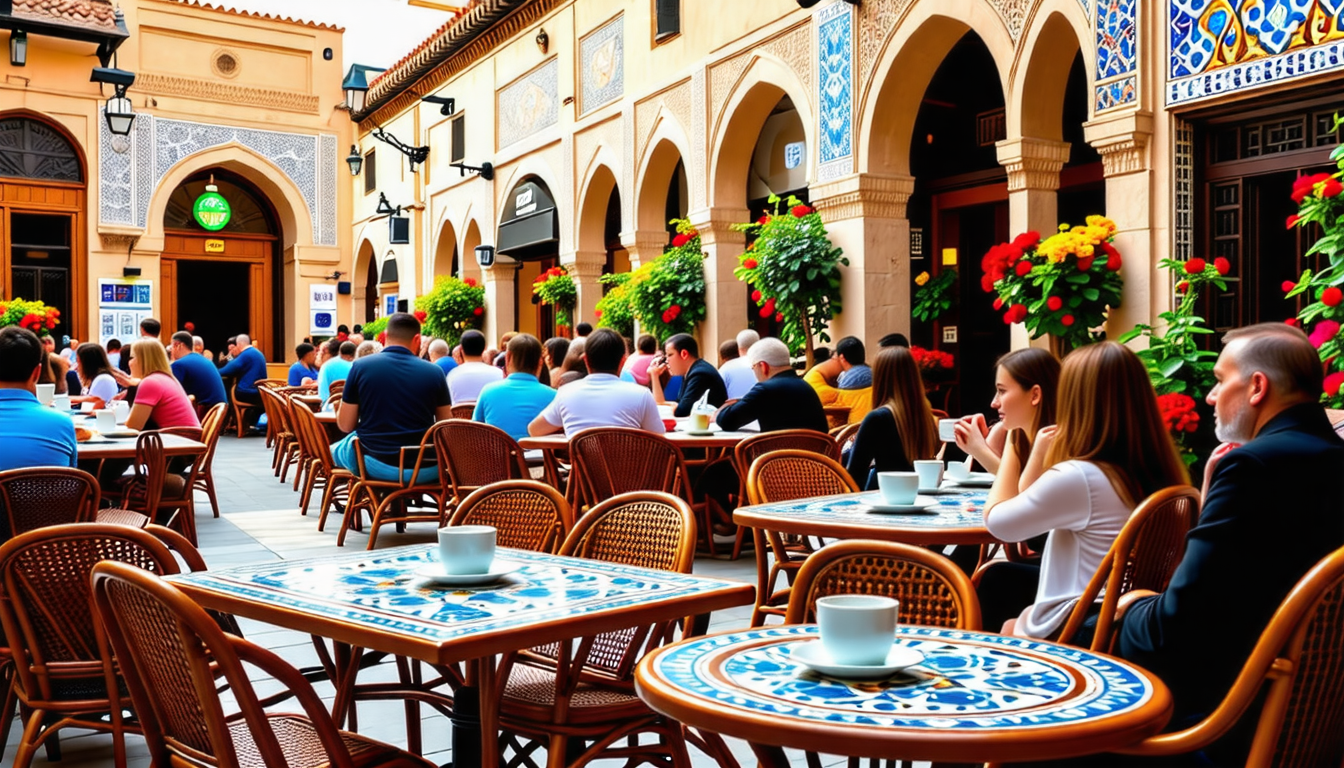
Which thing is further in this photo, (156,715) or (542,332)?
(542,332)

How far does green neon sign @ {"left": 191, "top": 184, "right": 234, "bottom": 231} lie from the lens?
19.7 metres

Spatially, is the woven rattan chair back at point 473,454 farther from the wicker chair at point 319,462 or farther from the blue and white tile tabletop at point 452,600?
the blue and white tile tabletop at point 452,600

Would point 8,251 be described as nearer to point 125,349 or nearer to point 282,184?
point 282,184

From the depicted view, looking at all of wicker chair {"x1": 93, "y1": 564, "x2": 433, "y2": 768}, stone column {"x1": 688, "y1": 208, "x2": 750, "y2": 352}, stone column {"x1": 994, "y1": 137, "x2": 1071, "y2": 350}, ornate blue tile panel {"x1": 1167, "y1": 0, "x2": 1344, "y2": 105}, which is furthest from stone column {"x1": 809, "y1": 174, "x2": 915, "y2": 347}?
wicker chair {"x1": 93, "y1": 564, "x2": 433, "y2": 768}

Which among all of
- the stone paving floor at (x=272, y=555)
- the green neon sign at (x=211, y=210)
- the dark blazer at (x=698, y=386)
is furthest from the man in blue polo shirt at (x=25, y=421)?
the green neon sign at (x=211, y=210)

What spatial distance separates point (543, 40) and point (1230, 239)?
939 centimetres

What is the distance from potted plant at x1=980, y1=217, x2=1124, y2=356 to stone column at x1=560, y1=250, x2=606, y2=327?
7.31 m

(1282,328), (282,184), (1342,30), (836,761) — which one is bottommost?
(836,761)

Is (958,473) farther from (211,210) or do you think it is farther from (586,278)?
(211,210)

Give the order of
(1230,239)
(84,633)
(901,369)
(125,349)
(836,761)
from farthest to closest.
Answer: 1. (125,349)
2. (1230,239)
3. (901,369)
4. (836,761)
5. (84,633)

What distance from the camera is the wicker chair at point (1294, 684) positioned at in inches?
64.4

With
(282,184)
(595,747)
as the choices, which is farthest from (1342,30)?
(282,184)

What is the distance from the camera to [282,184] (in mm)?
19719

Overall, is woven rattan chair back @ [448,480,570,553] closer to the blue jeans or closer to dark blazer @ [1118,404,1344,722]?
dark blazer @ [1118,404,1344,722]
